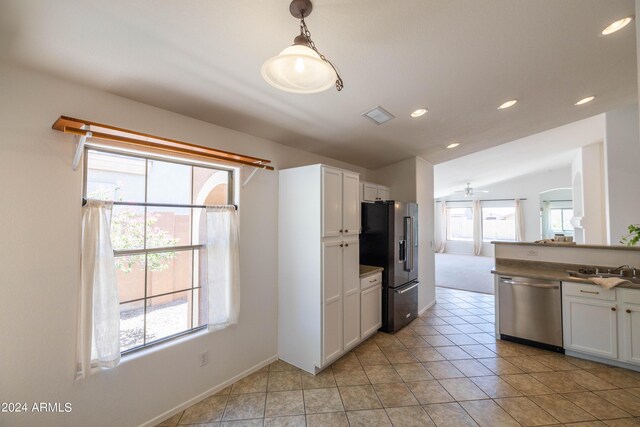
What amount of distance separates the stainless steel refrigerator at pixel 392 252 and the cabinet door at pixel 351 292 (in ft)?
2.21

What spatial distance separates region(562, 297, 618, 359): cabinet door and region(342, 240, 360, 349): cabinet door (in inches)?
93.7

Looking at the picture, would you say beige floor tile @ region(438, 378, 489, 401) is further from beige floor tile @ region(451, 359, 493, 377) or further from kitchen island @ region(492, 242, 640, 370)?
kitchen island @ region(492, 242, 640, 370)

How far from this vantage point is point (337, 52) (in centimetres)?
165

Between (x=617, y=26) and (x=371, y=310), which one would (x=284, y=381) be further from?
(x=617, y=26)

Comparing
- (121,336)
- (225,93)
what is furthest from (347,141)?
(121,336)

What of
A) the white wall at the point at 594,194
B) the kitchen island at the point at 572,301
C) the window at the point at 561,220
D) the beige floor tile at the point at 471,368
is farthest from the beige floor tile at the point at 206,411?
the window at the point at 561,220

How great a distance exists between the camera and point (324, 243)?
259 centimetres

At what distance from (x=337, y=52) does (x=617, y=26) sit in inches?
74.1

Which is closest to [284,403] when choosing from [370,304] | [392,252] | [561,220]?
[370,304]

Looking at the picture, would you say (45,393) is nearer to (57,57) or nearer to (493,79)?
(57,57)

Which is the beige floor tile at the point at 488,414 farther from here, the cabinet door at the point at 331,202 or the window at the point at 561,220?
the window at the point at 561,220

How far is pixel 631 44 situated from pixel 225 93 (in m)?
3.10

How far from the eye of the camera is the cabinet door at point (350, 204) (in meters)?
2.88

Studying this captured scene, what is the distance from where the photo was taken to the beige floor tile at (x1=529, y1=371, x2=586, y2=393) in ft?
7.66
